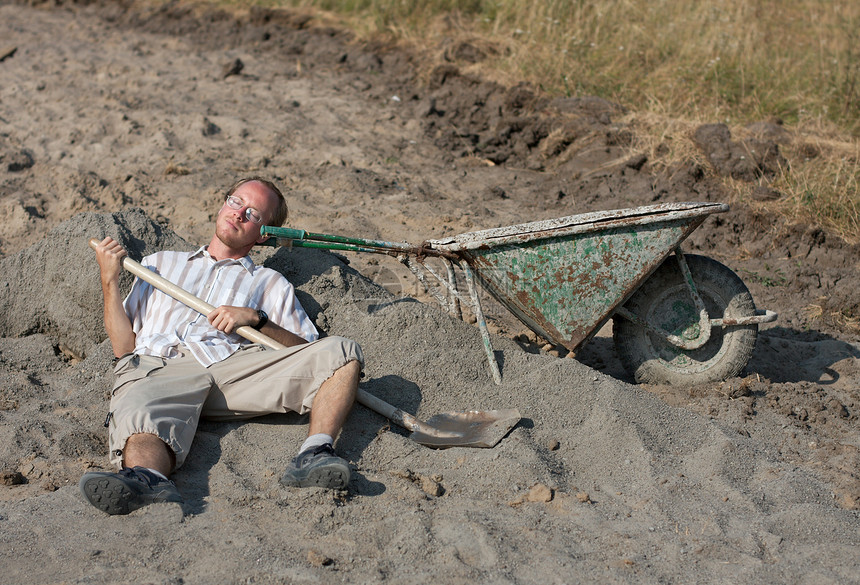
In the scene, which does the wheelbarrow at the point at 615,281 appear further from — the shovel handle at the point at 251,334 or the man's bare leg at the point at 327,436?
the man's bare leg at the point at 327,436

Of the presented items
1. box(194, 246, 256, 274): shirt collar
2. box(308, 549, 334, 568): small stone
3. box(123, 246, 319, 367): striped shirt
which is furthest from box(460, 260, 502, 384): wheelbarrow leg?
box(308, 549, 334, 568): small stone

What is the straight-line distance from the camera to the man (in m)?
2.80

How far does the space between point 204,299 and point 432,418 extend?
1.13 metres

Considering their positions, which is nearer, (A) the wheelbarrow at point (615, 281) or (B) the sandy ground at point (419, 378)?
(B) the sandy ground at point (419, 378)

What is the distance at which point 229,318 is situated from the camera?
128 inches

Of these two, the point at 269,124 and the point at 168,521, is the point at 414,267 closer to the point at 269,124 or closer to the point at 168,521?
the point at 168,521

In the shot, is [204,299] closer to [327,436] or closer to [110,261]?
[110,261]

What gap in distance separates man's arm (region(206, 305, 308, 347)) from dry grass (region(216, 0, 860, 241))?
3935mm

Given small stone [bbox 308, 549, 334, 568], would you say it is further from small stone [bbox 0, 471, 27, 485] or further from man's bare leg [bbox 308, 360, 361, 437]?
small stone [bbox 0, 471, 27, 485]

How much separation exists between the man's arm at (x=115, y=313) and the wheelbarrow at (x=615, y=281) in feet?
2.23

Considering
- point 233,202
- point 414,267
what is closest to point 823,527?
point 414,267

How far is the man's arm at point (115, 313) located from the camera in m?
3.37

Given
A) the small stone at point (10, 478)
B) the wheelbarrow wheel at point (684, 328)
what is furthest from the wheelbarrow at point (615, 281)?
the small stone at point (10, 478)

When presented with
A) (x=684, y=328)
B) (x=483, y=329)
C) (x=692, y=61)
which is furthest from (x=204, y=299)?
(x=692, y=61)
